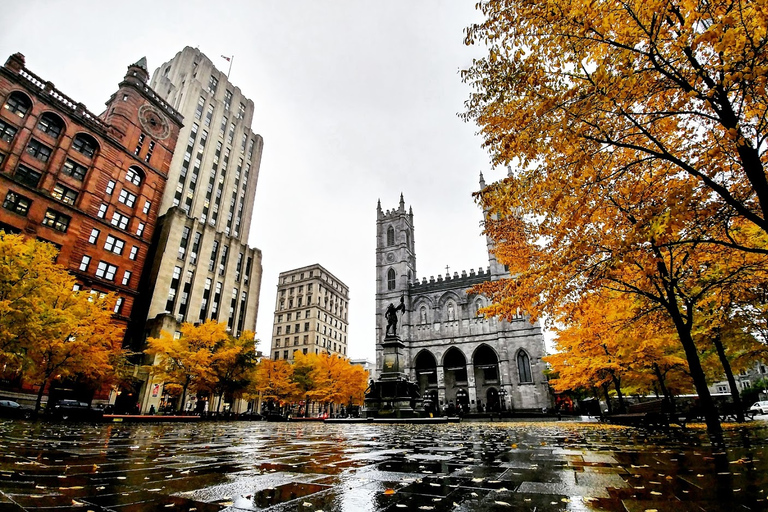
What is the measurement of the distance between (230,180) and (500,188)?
176 feet

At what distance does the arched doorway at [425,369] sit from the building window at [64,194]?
150 feet

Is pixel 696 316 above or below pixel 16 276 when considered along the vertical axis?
below

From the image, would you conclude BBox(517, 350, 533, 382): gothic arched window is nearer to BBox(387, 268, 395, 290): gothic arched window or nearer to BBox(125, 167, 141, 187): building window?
BBox(387, 268, 395, 290): gothic arched window

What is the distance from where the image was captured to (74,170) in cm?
3269

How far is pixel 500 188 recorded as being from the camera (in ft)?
27.5

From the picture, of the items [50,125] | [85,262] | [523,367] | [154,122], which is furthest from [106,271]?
[523,367]

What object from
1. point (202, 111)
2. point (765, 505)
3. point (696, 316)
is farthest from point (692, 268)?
point (202, 111)

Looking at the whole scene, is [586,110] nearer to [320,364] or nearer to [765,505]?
[765,505]

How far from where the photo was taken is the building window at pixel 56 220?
29375mm

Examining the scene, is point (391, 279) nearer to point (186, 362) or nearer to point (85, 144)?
point (186, 362)

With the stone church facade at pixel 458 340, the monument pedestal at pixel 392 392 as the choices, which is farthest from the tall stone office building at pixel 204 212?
the monument pedestal at pixel 392 392

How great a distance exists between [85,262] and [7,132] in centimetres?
1162

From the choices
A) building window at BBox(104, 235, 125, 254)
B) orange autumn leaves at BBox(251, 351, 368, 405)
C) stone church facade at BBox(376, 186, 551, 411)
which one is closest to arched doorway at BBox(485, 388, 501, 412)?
stone church facade at BBox(376, 186, 551, 411)

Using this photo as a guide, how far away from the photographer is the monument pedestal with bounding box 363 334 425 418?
2147 cm
